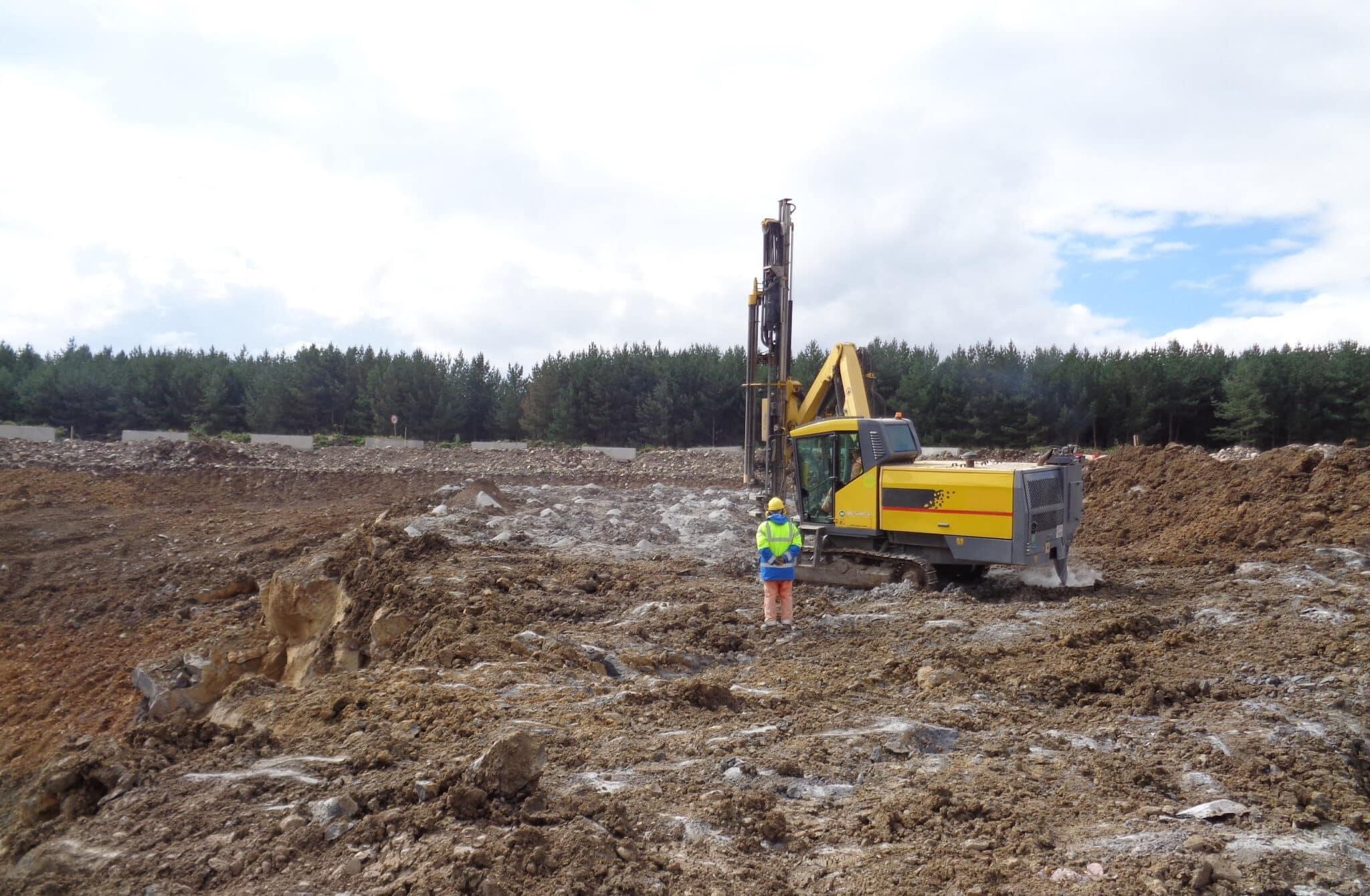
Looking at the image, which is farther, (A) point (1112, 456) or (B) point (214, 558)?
(A) point (1112, 456)

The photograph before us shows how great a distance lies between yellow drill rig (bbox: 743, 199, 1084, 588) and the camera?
9.86 m

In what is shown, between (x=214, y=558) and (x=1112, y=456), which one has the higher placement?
(x=1112, y=456)

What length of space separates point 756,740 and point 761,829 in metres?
1.25

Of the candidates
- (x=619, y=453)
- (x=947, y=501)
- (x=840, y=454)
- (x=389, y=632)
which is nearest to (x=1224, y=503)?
(x=947, y=501)

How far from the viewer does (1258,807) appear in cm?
454

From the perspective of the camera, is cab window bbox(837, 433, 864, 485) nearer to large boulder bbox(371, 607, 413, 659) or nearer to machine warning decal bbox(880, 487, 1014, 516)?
machine warning decal bbox(880, 487, 1014, 516)

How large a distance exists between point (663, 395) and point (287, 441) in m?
15.7

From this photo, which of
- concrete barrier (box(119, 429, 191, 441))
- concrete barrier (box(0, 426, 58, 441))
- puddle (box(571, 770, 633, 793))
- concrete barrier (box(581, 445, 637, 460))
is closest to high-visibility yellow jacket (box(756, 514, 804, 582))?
puddle (box(571, 770, 633, 793))

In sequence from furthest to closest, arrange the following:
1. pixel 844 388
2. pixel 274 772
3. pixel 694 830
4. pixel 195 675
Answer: pixel 844 388
pixel 195 675
pixel 274 772
pixel 694 830

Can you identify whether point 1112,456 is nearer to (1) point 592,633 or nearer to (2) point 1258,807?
(1) point 592,633

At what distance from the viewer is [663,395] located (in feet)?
142

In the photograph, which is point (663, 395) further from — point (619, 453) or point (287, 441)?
point (287, 441)

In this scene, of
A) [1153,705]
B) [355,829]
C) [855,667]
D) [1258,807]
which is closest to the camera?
[355,829]

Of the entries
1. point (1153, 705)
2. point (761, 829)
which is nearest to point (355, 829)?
point (761, 829)
